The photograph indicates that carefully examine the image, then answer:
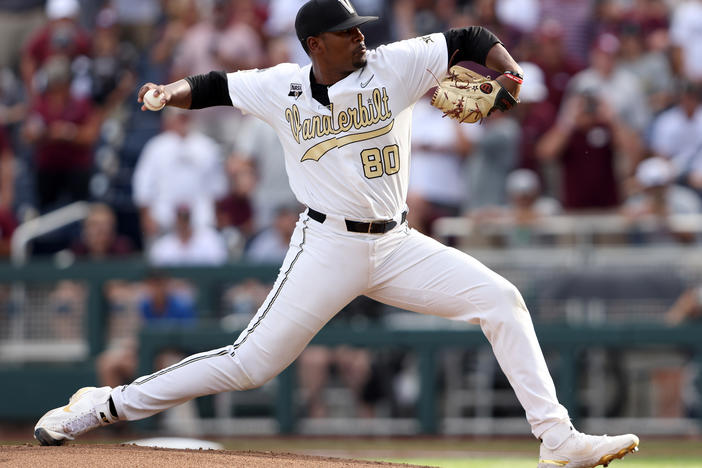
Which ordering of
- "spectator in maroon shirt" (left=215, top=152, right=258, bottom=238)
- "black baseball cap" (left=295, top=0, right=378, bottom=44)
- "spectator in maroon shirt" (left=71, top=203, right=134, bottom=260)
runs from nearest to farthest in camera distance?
"black baseball cap" (left=295, top=0, right=378, bottom=44) → "spectator in maroon shirt" (left=71, top=203, right=134, bottom=260) → "spectator in maroon shirt" (left=215, top=152, right=258, bottom=238)

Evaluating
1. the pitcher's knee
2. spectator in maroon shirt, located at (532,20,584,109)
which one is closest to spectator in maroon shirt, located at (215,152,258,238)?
spectator in maroon shirt, located at (532,20,584,109)

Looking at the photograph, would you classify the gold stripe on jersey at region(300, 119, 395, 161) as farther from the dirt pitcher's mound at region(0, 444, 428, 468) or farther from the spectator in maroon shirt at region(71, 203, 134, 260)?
the spectator in maroon shirt at region(71, 203, 134, 260)

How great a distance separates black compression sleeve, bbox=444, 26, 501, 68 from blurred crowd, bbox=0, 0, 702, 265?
4394 mm

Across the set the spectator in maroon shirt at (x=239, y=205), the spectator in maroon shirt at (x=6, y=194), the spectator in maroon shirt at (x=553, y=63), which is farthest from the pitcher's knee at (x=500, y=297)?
the spectator in maroon shirt at (x=6, y=194)

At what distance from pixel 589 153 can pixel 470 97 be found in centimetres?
523

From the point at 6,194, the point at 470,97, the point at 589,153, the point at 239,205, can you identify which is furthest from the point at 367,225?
the point at 6,194

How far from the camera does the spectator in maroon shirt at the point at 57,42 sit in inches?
497

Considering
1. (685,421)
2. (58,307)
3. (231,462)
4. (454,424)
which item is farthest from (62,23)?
(231,462)

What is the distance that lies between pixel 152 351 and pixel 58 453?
15.4 feet

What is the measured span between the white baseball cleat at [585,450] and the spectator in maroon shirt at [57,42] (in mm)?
9007

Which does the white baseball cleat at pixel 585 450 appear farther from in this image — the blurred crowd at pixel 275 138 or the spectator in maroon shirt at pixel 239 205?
the spectator in maroon shirt at pixel 239 205

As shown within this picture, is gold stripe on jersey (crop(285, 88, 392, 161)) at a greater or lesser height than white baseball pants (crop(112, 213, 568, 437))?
greater

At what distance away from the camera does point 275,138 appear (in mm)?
11008

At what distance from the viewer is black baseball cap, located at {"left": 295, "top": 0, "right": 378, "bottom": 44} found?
513 centimetres
